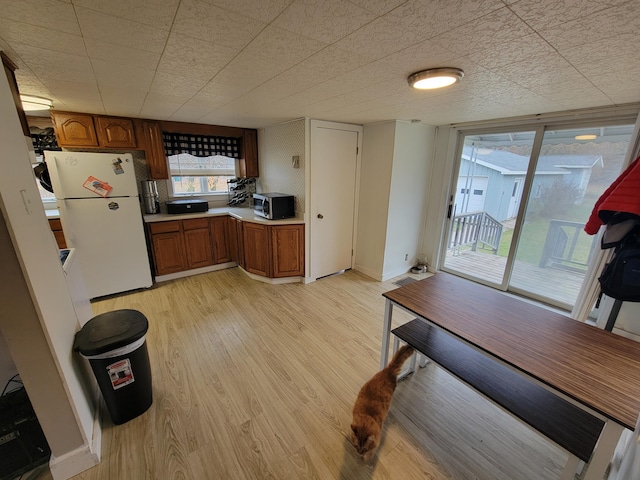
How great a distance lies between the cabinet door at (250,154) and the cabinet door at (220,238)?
907 millimetres

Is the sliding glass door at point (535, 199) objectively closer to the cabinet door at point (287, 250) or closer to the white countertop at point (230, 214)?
the cabinet door at point (287, 250)

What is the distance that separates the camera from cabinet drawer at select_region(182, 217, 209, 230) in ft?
12.0

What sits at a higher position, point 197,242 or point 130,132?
point 130,132

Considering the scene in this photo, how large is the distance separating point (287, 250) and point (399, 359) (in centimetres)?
215

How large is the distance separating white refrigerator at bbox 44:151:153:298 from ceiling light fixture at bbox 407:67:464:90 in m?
3.14

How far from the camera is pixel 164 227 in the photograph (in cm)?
349

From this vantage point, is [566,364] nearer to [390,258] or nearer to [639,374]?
[639,374]

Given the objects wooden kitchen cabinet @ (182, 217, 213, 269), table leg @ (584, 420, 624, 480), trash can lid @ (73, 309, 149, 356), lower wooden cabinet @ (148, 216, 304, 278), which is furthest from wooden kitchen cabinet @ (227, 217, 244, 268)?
table leg @ (584, 420, 624, 480)

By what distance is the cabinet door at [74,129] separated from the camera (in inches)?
116

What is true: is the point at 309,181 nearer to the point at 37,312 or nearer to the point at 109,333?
the point at 109,333

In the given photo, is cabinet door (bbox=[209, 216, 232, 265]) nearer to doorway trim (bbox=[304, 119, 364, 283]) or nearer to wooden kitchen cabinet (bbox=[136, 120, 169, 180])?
wooden kitchen cabinet (bbox=[136, 120, 169, 180])

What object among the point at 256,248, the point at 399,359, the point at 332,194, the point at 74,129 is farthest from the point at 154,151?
the point at 399,359

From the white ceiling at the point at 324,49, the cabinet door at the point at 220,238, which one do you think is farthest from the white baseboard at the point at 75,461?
the cabinet door at the point at 220,238

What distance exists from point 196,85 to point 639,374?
2971 millimetres
